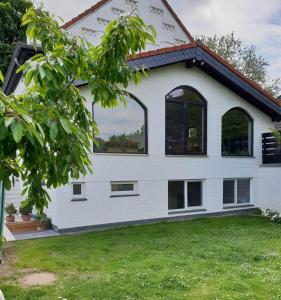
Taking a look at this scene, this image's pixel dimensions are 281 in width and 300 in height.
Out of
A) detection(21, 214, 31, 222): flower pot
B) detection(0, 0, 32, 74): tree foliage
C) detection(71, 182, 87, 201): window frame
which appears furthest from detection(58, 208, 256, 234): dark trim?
detection(0, 0, 32, 74): tree foliage

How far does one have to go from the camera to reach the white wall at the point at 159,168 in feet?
28.6

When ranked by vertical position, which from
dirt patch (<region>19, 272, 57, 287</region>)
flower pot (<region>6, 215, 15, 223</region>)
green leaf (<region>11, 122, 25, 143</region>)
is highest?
green leaf (<region>11, 122, 25, 143</region>)

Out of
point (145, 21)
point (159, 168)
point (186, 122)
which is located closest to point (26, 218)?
point (159, 168)

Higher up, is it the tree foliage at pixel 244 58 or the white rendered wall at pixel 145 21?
the tree foliage at pixel 244 58

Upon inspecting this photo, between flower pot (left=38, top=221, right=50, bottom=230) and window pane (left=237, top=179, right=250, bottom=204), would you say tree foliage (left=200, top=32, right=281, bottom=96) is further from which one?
flower pot (left=38, top=221, right=50, bottom=230)

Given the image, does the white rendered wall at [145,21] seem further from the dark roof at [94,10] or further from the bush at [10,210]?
the bush at [10,210]

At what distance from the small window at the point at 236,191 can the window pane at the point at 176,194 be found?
1779 millimetres

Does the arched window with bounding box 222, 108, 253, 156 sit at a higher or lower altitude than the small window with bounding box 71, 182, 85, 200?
higher

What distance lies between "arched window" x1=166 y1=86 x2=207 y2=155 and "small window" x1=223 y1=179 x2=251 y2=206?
5.39 ft

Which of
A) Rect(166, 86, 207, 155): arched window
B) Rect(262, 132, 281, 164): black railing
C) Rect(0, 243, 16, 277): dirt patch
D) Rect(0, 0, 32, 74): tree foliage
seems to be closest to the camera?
Rect(0, 243, 16, 277): dirt patch

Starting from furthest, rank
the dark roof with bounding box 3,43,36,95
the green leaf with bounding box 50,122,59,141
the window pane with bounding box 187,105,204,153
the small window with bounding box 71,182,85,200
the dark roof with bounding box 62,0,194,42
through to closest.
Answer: the dark roof with bounding box 62,0,194,42 < the window pane with bounding box 187,105,204,153 < the dark roof with bounding box 3,43,36,95 < the small window with bounding box 71,182,85,200 < the green leaf with bounding box 50,122,59,141

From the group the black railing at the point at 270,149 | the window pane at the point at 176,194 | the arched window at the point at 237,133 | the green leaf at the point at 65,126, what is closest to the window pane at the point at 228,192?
Answer: the arched window at the point at 237,133

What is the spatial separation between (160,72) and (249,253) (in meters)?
5.84

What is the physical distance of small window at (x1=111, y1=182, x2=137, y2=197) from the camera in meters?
9.16
